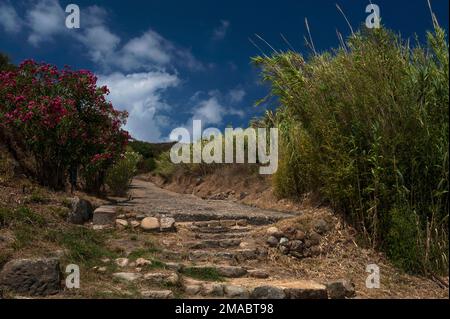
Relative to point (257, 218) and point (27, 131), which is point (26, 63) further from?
point (257, 218)

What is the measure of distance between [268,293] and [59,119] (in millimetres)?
5818

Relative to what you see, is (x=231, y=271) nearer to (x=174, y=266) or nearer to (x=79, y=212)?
(x=174, y=266)

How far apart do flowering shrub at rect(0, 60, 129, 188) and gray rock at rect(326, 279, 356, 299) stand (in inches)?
238

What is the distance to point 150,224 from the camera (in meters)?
7.81

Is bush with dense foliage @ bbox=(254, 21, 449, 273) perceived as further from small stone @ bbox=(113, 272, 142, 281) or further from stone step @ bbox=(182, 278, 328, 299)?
small stone @ bbox=(113, 272, 142, 281)

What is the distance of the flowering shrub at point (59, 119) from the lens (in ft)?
29.8

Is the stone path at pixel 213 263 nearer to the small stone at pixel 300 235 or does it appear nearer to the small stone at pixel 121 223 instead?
the small stone at pixel 121 223

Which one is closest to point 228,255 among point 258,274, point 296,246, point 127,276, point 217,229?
point 258,274

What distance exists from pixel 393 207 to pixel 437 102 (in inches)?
58.1

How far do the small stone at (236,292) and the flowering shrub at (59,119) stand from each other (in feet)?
17.3

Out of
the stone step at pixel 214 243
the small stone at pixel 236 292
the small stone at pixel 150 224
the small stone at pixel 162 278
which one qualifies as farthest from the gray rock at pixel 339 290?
the small stone at pixel 150 224

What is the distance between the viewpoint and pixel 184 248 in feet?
23.4
